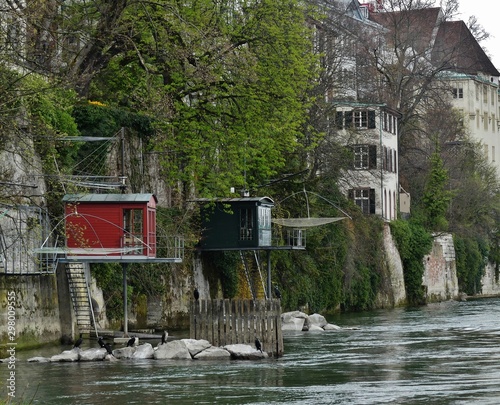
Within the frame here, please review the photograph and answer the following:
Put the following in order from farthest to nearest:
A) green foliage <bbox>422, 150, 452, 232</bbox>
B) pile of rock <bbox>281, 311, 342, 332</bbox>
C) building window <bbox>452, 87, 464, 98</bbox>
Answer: building window <bbox>452, 87, 464, 98</bbox> < green foliage <bbox>422, 150, 452, 232</bbox> < pile of rock <bbox>281, 311, 342, 332</bbox>

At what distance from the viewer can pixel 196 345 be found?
3553 centimetres

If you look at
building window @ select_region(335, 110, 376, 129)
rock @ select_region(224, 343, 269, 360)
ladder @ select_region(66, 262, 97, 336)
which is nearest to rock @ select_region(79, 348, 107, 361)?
rock @ select_region(224, 343, 269, 360)

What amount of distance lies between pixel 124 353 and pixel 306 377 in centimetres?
686

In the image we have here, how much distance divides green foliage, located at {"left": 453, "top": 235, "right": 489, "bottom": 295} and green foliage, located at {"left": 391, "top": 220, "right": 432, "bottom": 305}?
865 centimetres

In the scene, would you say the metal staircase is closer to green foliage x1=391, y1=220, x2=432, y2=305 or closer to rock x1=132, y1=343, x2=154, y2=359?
green foliage x1=391, y1=220, x2=432, y2=305

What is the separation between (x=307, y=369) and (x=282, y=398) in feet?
20.0

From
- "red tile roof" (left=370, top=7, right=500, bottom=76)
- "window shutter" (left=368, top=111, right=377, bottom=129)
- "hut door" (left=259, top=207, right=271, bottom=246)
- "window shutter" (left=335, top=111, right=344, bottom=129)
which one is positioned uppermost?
"red tile roof" (left=370, top=7, right=500, bottom=76)

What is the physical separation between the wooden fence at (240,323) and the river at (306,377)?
2.16ft

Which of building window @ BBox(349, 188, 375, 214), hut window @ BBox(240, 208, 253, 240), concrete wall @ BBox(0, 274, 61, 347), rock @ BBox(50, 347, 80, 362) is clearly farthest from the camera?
building window @ BBox(349, 188, 375, 214)

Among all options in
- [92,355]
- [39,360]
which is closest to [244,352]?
[92,355]

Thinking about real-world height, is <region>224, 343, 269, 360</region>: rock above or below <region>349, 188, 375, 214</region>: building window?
below

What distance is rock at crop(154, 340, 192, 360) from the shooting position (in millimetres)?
35312

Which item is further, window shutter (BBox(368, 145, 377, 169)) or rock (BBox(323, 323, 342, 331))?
window shutter (BBox(368, 145, 377, 169))

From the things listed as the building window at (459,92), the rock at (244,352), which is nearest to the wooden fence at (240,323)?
the rock at (244,352)
